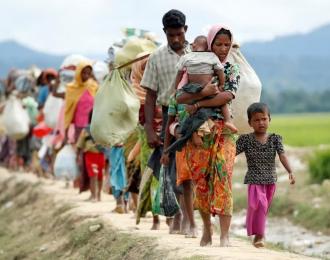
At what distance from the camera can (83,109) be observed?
15.3 m

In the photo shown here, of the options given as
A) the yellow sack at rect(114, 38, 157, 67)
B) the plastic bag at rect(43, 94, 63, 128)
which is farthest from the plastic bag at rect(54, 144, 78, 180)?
the yellow sack at rect(114, 38, 157, 67)

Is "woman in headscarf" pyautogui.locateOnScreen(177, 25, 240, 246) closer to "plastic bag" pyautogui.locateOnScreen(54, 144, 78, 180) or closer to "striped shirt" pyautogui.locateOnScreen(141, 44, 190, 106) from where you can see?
"striped shirt" pyautogui.locateOnScreen(141, 44, 190, 106)

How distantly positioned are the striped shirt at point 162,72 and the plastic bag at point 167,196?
621mm

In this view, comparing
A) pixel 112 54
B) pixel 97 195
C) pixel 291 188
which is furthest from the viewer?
pixel 291 188

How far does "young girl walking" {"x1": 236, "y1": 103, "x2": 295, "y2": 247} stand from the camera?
9219 millimetres

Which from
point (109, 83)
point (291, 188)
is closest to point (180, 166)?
point (109, 83)

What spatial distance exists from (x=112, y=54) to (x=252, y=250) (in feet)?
15.6

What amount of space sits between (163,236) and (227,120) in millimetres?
1733

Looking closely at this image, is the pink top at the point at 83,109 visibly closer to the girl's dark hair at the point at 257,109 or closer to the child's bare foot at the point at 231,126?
the girl's dark hair at the point at 257,109

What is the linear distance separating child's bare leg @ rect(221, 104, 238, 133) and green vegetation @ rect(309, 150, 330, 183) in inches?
610

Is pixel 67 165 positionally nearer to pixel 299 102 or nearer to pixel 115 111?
pixel 115 111

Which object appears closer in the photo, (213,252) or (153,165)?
(213,252)

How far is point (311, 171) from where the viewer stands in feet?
82.0

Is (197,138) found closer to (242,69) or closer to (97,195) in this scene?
(242,69)
